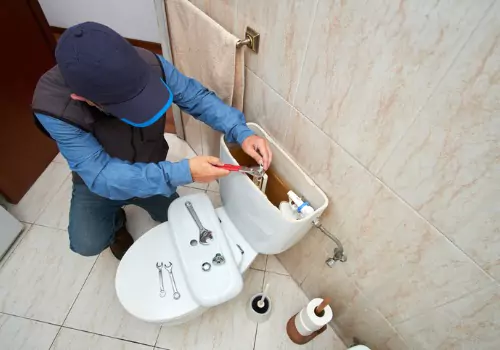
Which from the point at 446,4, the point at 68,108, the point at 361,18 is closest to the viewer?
the point at 446,4

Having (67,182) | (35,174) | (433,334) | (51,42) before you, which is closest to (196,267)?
(433,334)

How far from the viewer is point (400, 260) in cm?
77

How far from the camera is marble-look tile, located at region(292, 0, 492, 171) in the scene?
1.54ft

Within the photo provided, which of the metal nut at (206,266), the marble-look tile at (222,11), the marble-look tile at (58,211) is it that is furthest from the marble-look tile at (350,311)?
the marble-look tile at (58,211)

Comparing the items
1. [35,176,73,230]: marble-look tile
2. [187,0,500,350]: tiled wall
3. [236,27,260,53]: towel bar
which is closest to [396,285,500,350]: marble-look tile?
[187,0,500,350]: tiled wall

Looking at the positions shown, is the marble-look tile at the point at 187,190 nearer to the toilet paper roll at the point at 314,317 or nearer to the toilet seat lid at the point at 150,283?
the toilet seat lid at the point at 150,283

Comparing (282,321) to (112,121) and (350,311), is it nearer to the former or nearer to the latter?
(350,311)

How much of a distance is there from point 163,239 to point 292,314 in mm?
670

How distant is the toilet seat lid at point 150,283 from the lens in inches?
36.4

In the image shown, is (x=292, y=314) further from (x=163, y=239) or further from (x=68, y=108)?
(x=68, y=108)

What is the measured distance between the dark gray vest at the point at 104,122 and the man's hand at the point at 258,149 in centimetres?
32

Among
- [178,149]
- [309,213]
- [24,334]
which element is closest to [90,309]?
[24,334]

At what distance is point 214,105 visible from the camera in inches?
40.3

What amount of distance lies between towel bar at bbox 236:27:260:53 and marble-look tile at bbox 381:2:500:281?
20.1 inches
